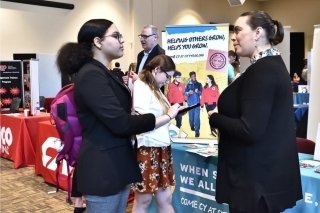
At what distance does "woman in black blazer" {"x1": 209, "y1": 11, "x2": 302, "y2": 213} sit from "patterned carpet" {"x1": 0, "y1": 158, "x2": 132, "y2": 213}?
1.94 meters

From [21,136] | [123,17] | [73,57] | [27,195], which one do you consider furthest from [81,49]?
[123,17]

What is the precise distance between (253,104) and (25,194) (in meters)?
2.99

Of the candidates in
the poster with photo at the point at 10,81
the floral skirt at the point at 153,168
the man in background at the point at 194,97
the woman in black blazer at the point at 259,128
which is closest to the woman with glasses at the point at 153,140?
the floral skirt at the point at 153,168

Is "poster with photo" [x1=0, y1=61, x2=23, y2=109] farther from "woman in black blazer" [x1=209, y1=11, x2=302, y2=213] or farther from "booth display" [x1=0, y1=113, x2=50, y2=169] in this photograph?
"woman in black blazer" [x1=209, y1=11, x2=302, y2=213]

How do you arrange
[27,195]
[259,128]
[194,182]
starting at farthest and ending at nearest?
1. [27,195]
2. [194,182]
3. [259,128]

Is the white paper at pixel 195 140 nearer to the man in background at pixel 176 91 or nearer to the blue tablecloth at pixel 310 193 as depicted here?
the man in background at pixel 176 91

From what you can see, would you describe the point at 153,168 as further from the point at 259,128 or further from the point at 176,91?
the point at 259,128

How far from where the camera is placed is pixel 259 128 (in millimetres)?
1248

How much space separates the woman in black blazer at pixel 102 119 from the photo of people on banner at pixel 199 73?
101 centimetres

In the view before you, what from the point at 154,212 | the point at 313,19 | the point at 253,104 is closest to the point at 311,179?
the point at 253,104

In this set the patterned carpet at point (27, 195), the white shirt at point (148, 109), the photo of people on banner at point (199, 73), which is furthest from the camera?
the patterned carpet at point (27, 195)

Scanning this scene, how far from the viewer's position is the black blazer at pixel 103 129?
1.32 meters

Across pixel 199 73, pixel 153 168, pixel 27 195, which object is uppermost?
pixel 199 73

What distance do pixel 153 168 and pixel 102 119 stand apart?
2.68 ft
